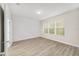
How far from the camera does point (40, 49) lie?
2062mm

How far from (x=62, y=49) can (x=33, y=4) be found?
3.26 ft

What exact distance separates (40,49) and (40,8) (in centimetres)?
77

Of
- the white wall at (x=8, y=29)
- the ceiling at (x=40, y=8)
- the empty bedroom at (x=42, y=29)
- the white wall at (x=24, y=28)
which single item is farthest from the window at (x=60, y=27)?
the white wall at (x=8, y=29)

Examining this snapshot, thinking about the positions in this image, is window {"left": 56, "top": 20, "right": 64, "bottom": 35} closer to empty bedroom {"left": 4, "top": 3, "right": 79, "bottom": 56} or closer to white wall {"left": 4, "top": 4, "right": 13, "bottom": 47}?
empty bedroom {"left": 4, "top": 3, "right": 79, "bottom": 56}

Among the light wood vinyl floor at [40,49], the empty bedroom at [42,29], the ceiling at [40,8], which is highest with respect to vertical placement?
the ceiling at [40,8]

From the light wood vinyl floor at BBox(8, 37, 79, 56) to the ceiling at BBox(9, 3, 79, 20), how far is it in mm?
518

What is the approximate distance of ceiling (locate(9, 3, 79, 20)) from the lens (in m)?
2.04

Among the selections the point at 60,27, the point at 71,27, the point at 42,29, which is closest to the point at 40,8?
the point at 42,29

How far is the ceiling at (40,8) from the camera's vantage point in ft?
6.69

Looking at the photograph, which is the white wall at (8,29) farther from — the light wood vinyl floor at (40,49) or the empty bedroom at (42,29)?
the light wood vinyl floor at (40,49)

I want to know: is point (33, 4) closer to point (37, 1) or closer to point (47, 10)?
point (37, 1)

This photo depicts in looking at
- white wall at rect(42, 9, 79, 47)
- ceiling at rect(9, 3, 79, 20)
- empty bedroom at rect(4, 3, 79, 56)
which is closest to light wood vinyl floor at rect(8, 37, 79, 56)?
empty bedroom at rect(4, 3, 79, 56)

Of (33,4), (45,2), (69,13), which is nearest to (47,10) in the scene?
(45,2)

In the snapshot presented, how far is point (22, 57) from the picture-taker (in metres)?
2.02
